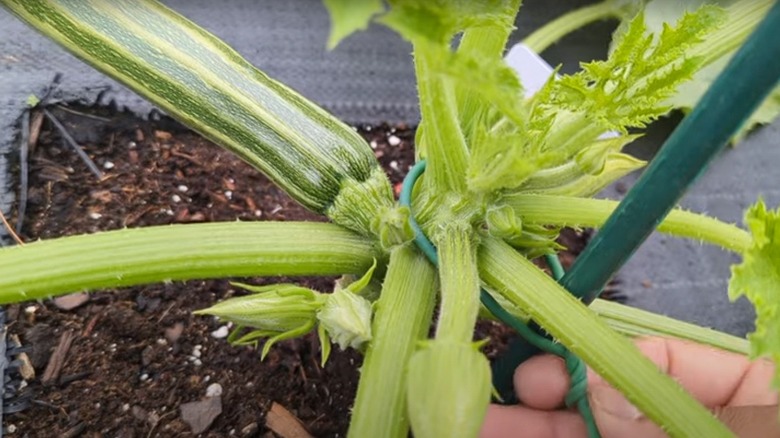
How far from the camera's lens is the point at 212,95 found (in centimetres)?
114

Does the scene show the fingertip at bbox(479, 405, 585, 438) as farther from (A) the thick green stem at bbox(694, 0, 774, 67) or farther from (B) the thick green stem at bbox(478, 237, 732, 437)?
(A) the thick green stem at bbox(694, 0, 774, 67)

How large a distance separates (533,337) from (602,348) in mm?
215

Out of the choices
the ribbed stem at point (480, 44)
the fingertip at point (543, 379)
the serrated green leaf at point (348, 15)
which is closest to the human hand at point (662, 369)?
the fingertip at point (543, 379)

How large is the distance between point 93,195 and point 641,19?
3.66ft

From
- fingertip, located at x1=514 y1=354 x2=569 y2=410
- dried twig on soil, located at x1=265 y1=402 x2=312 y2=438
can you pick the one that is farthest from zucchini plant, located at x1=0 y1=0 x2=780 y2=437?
dried twig on soil, located at x1=265 y1=402 x2=312 y2=438

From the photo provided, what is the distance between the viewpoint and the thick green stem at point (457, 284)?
824mm

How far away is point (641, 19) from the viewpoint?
0.91m

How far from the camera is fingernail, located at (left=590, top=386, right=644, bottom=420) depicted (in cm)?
104

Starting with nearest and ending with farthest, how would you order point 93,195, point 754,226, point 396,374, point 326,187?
point 754,226
point 396,374
point 326,187
point 93,195

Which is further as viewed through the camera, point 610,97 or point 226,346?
point 226,346

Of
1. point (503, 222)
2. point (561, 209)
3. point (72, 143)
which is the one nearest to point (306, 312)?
point (503, 222)

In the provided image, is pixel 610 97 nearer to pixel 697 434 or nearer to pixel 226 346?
pixel 697 434

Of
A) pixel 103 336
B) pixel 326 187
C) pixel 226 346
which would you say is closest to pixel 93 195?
pixel 103 336

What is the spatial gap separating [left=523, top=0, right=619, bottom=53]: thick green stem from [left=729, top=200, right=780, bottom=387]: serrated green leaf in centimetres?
97
